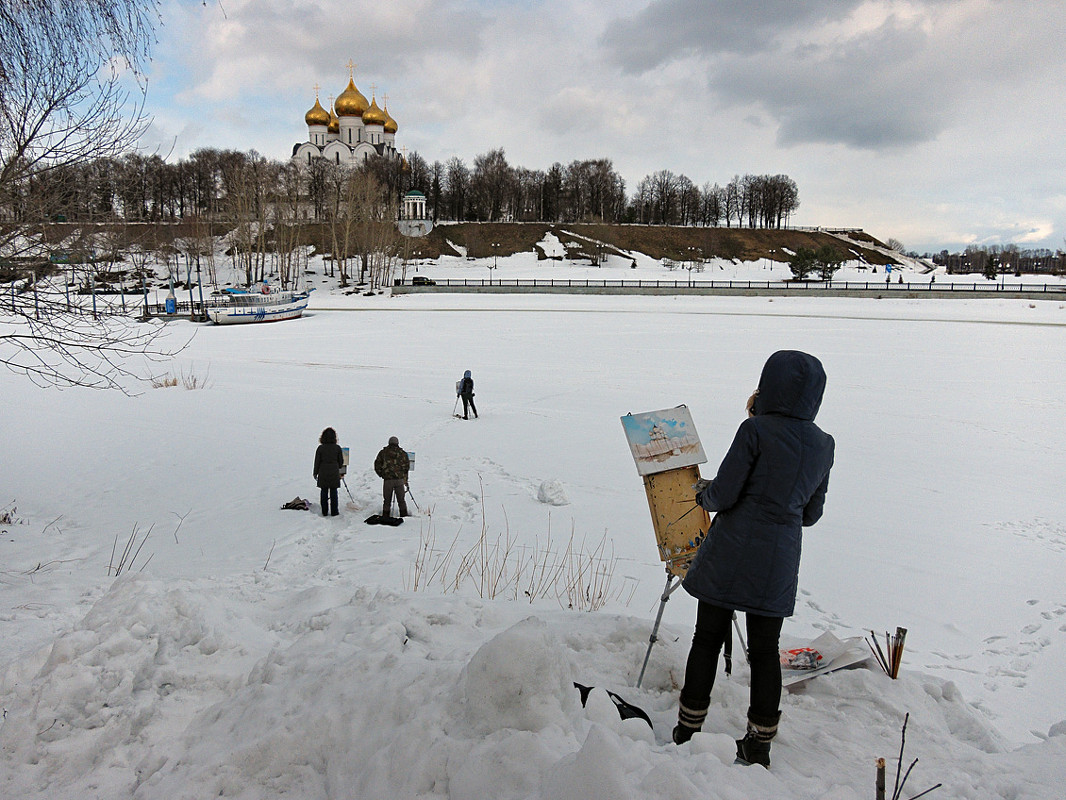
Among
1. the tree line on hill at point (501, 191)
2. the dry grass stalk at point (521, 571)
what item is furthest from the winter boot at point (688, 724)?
the tree line on hill at point (501, 191)

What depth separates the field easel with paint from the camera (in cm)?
397

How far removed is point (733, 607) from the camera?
3.11 metres

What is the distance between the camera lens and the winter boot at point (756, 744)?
2945mm

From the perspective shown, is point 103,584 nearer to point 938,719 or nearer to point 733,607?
point 733,607

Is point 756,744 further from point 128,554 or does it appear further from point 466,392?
point 466,392

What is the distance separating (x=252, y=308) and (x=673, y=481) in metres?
41.9

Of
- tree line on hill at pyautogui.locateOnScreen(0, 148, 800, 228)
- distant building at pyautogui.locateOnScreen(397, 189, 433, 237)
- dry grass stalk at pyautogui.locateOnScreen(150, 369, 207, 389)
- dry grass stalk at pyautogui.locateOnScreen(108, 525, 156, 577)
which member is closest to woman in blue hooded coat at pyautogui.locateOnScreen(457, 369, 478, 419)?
dry grass stalk at pyautogui.locateOnScreen(108, 525, 156, 577)

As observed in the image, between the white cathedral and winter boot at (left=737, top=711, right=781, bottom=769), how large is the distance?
96422 mm

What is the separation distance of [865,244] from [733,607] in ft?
380

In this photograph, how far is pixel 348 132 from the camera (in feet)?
304

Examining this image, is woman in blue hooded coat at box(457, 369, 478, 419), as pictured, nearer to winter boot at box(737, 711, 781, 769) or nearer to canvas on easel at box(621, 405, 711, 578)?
canvas on easel at box(621, 405, 711, 578)

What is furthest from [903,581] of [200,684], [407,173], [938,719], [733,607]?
[407,173]

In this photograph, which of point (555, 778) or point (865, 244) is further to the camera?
point (865, 244)

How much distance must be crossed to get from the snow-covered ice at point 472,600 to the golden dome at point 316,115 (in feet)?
273
